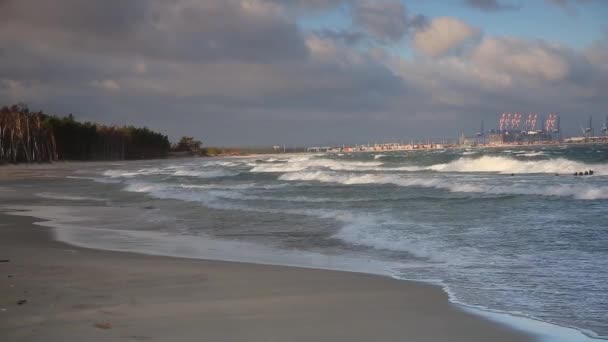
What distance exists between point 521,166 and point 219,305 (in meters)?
32.0

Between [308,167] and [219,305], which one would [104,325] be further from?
[308,167]

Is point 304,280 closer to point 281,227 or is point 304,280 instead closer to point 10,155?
point 281,227

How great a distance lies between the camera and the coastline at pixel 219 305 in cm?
468

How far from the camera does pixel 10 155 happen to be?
68938mm

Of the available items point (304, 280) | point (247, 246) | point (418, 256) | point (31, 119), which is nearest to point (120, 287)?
point (304, 280)

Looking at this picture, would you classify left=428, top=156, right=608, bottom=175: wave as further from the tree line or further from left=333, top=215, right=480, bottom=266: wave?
the tree line

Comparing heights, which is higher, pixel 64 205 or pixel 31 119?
pixel 31 119

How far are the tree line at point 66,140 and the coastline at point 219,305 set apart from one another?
66666 mm

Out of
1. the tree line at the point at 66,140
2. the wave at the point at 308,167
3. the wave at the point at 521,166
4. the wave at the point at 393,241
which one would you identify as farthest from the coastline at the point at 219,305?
the tree line at the point at 66,140

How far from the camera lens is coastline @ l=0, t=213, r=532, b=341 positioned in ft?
15.4

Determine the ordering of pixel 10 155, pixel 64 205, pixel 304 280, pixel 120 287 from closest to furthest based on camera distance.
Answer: pixel 120 287, pixel 304 280, pixel 64 205, pixel 10 155

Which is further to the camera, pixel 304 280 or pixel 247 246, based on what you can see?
pixel 247 246

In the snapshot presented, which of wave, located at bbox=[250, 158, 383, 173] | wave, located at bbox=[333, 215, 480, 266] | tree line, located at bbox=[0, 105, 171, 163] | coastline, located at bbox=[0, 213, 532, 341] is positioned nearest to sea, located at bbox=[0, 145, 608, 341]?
wave, located at bbox=[333, 215, 480, 266]

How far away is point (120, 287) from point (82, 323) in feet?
5.22
